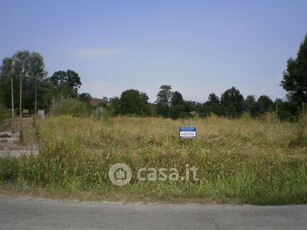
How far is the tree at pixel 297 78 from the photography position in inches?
1459

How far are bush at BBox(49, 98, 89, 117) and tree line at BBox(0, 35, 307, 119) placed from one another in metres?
14.1

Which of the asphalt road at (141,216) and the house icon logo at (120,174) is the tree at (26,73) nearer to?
the house icon logo at (120,174)

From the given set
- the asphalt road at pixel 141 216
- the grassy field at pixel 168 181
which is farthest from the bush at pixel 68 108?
the asphalt road at pixel 141 216

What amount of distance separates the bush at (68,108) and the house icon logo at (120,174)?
19122 millimetres

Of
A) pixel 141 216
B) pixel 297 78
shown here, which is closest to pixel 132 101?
pixel 297 78

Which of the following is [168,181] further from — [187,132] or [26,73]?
[26,73]

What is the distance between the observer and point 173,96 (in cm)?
8244

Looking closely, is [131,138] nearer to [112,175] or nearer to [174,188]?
[112,175]

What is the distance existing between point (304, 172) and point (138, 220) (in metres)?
4.40

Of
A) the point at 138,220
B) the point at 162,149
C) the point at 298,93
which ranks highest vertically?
the point at 298,93

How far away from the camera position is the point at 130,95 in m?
61.0

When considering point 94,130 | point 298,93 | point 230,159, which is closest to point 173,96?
point 298,93

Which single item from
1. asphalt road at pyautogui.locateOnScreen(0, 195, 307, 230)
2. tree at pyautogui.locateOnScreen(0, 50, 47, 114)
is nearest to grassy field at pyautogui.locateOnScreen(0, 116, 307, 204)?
asphalt road at pyautogui.locateOnScreen(0, 195, 307, 230)

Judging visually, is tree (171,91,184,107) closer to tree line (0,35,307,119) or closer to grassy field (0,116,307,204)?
tree line (0,35,307,119)
